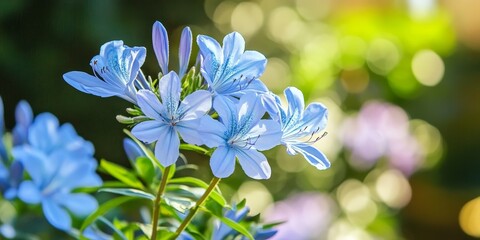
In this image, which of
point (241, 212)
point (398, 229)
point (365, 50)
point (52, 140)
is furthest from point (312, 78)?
point (241, 212)

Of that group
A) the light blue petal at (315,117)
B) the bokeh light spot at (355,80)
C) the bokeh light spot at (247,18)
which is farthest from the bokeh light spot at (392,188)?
the light blue petal at (315,117)

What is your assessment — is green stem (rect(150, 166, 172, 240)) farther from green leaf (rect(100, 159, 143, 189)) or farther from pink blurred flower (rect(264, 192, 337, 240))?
pink blurred flower (rect(264, 192, 337, 240))

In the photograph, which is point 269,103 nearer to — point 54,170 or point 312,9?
point 54,170

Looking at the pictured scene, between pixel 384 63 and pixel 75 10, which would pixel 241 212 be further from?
pixel 384 63

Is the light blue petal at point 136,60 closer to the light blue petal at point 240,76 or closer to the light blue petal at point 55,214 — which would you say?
the light blue petal at point 240,76

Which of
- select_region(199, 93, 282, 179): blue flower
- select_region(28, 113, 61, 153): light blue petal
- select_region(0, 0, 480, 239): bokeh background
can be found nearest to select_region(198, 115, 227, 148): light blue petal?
select_region(199, 93, 282, 179): blue flower
